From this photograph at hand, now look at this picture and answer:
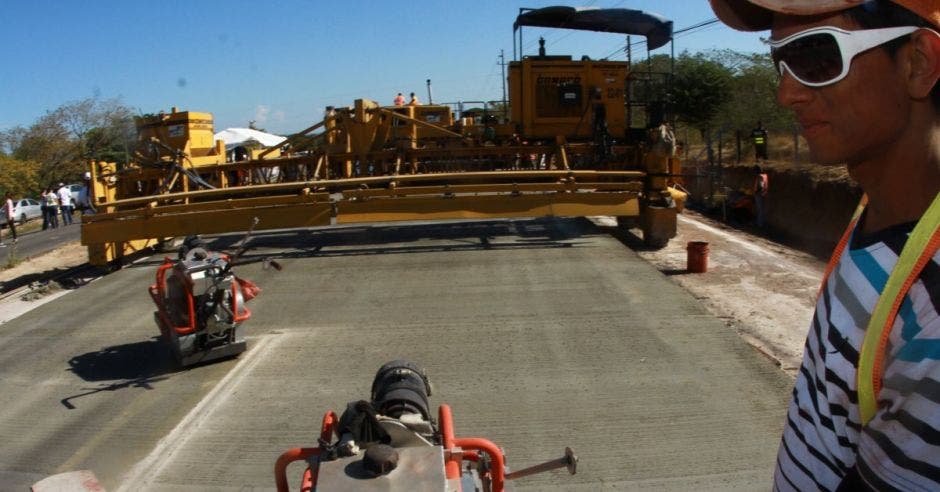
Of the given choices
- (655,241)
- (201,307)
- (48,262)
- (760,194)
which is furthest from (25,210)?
(201,307)

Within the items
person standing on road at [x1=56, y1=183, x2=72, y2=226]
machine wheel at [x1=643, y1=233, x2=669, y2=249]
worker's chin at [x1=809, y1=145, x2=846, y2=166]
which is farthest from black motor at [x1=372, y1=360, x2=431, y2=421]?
person standing on road at [x1=56, y1=183, x2=72, y2=226]

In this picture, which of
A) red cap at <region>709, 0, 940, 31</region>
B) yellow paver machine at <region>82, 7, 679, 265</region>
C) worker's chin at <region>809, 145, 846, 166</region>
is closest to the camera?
red cap at <region>709, 0, 940, 31</region>

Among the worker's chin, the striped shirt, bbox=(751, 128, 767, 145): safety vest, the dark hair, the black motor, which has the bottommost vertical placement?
the black motor

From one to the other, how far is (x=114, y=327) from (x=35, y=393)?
1.82 meters

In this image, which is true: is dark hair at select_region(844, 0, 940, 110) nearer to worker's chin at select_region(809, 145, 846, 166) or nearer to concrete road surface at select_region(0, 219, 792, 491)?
worker's chin at select_region(809, 145, 846, 166)

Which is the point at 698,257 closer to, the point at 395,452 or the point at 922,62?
the point at 395,452

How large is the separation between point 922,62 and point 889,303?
388 mm

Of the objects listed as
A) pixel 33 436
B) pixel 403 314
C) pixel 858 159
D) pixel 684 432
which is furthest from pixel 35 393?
pixel 858 159

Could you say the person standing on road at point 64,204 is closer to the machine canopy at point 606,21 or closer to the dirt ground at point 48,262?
the dirt ground at point 48,262

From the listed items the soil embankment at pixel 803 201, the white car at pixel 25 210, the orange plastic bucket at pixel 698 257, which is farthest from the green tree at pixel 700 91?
the white car at pixel 25 210

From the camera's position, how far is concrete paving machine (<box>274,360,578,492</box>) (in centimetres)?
180

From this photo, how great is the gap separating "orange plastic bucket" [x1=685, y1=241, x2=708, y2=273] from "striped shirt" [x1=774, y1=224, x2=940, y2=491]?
8.15 metres

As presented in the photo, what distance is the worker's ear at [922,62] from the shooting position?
1096mm

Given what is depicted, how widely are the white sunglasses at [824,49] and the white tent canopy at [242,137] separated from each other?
28881 mm
